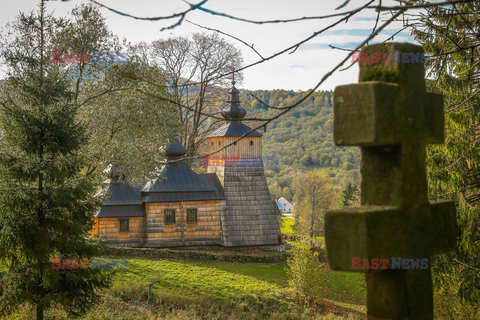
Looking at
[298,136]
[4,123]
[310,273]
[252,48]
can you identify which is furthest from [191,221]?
[298,136]

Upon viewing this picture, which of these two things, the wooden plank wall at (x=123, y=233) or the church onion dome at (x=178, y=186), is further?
the church onion dome at (x=178, y=186)

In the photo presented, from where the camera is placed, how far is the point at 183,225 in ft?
73.1

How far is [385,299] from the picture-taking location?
1.81 meters

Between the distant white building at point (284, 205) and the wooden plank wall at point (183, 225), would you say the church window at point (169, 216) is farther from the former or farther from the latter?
the distant white building at point (284, 205)

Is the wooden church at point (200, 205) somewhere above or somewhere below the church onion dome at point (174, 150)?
below

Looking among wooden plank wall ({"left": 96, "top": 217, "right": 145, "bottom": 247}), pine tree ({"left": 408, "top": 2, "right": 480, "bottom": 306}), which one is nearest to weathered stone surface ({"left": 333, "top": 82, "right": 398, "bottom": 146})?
pine tree ({"left": 408, "top": 2, "right": 480, "bottom": 306})

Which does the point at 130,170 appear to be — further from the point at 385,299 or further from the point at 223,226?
the point at 385,299

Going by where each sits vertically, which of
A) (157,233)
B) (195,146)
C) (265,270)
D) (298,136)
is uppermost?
(298,136)

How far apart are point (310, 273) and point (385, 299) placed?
42.4ft

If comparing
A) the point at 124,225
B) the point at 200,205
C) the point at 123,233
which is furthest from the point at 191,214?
the point at 123,233

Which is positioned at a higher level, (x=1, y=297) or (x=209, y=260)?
(x=1, y=297)

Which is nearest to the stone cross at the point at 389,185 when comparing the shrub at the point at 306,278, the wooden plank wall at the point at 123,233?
the shrub at the point at 306,278

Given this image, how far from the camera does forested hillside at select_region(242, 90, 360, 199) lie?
7356 cm

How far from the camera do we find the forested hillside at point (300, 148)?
73562mm
